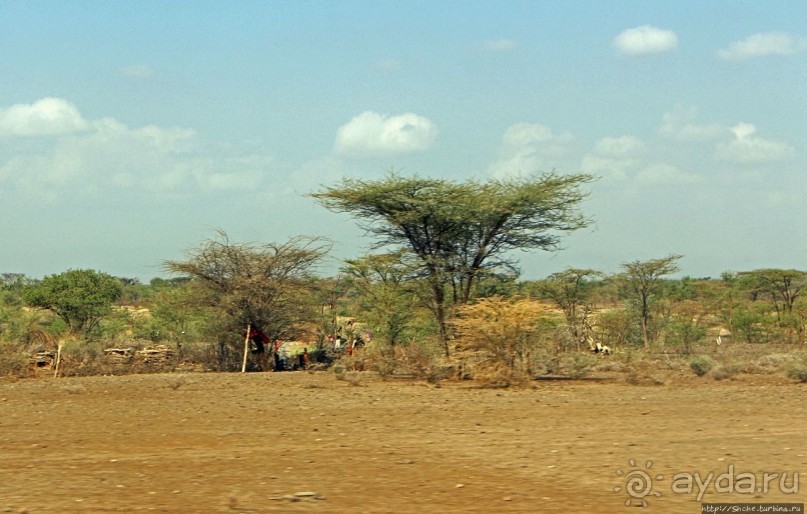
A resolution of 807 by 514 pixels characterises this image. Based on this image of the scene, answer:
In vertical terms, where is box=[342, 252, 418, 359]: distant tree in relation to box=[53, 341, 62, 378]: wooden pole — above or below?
above

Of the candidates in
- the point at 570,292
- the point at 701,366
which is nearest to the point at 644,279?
the point at 570,292

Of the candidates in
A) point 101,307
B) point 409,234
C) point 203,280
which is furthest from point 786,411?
point 101,307

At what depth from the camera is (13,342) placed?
2814 centimetres

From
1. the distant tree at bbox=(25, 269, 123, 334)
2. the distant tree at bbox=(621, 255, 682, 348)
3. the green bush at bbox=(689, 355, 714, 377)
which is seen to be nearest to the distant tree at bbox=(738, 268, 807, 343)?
the distant tree at bbox=(621, 255, 682, 348)

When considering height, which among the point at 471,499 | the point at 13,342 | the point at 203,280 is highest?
the point at 203,280

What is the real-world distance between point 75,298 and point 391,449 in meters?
30.7

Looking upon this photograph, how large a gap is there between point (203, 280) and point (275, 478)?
65.3 ft

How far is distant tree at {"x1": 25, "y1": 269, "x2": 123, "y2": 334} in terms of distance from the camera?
38781mm

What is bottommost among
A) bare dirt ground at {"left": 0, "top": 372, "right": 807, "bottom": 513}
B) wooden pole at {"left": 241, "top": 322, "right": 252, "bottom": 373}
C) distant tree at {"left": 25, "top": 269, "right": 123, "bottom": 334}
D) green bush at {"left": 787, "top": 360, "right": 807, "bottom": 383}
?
bare dirt ground at {"left": 0, "top": 372, "right": 807, "bottom": 513}

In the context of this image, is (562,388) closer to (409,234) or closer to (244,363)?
(409,234)

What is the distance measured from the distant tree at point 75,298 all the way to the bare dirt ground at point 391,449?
2003 centimetres

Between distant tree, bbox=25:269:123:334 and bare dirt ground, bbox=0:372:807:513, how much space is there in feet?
65.7

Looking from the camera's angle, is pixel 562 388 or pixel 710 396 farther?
pixel 562 388

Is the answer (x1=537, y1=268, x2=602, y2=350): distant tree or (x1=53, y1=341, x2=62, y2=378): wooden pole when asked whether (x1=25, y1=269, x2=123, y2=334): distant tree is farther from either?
(x1=537, y1=268, x2=602, y2=350): distant tree
